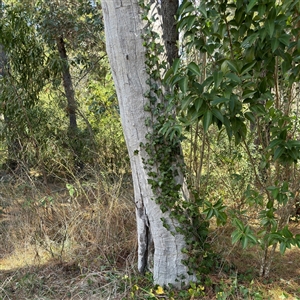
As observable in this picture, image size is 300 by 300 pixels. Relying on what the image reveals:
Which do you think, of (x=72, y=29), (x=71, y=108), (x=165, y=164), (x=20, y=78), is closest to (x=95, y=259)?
(x=165, y=164)

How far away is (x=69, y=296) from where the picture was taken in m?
2.78

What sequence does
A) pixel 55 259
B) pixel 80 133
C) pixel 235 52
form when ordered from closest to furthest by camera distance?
pixel 235 52 < pixel 55 259 < pixel 80 133

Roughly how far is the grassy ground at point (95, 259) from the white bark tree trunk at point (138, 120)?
21cm

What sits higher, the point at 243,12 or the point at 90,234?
the point at 243,12

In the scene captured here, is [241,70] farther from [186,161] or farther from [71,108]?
[71,108]

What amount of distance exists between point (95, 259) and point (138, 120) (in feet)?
5.10

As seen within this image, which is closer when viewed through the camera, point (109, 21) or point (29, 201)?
point (109, 21)

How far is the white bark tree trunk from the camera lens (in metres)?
2.25

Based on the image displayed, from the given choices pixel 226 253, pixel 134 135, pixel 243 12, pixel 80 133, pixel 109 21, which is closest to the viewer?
pixel 243 12

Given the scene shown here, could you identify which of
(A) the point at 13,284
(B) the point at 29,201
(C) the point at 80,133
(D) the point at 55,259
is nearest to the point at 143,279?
(D) the point at 55,259

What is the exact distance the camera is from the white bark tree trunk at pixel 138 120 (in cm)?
225

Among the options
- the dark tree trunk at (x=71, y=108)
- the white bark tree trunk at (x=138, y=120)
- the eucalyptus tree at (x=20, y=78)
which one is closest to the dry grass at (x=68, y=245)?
the white bark tree trunk at (x=138, y=120)

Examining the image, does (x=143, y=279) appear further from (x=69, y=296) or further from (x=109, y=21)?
(x=109, y=21)

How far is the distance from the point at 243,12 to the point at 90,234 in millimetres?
2685
